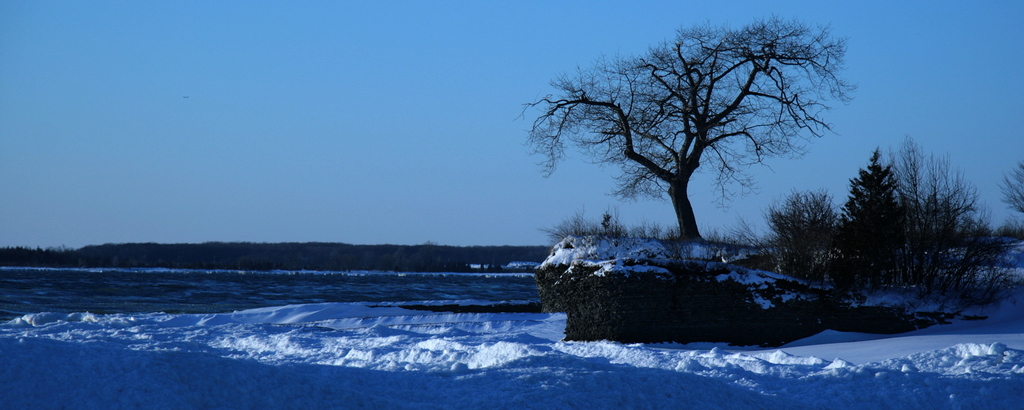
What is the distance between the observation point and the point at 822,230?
51.3 feet

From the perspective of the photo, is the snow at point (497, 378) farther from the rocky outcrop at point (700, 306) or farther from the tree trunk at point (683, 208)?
the tree trunk at point (683, 208)

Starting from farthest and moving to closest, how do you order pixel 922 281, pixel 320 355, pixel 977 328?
pixel 922 281 < pixel 977 328 < pixel 320 355

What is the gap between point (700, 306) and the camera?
13539mm

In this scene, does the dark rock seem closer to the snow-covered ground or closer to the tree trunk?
the snow-covered ground

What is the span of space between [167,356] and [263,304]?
22.3 m

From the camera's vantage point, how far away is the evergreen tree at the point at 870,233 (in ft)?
46.7

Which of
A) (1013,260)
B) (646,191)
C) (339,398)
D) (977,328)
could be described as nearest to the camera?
(339,398)

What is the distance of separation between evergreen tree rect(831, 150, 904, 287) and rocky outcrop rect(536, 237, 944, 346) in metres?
0.63

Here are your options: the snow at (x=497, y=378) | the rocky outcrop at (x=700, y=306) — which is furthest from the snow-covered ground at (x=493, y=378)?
the rocky outcrop at (x=700, y=306)

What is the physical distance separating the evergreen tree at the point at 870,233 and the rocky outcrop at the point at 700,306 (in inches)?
24.7

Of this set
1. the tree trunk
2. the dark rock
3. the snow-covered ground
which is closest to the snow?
the snow-covered ground

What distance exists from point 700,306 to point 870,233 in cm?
402

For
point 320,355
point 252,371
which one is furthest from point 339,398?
point 320,355

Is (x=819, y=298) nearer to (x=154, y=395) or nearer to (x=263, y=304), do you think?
(x=154, y=395)
